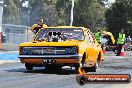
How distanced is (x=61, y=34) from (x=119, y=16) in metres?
44.6

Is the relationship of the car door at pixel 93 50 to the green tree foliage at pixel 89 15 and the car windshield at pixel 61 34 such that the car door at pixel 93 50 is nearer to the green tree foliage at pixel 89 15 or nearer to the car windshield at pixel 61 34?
the car windshield at pixel 61 34

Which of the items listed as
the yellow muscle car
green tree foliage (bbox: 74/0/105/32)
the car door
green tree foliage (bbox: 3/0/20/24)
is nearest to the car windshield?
the yellow muscle car

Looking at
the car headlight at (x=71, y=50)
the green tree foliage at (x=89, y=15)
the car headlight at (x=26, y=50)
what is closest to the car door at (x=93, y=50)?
the car headlight at (x=71, y=50)

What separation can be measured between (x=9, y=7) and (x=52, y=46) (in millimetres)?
102108

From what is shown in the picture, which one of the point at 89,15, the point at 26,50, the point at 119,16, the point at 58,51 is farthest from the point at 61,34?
the point at 89,15

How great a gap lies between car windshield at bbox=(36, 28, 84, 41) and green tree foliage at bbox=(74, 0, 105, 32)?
190 ft

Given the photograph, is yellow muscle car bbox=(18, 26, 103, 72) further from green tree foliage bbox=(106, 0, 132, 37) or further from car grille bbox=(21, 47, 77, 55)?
green tree foliage bbox=(106, 0, 132, 37)

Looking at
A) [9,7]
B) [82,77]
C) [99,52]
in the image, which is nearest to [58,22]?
[9,7]

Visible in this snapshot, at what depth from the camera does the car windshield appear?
13.8 m

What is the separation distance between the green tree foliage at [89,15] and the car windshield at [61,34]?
57979mm

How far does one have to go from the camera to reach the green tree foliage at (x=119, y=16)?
5722 cm

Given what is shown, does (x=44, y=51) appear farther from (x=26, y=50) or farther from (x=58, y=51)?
(x=26, y=50)

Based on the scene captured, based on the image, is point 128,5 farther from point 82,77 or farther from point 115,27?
point 82,77

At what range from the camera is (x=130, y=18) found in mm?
58031
